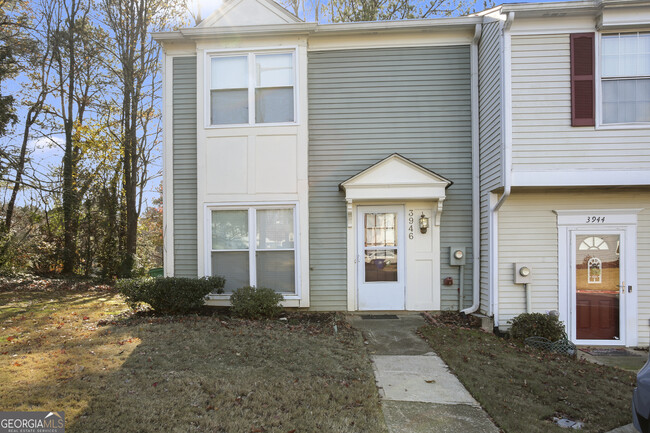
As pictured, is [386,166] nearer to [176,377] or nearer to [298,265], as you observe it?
[298,265]

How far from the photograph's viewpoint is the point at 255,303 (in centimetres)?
628

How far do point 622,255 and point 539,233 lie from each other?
1.31 m

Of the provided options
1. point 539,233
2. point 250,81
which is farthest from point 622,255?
point 250,81

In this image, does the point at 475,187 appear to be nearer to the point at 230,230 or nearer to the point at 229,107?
the point at 230,230

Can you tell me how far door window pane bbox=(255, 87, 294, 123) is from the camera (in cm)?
703

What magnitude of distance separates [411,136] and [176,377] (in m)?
5.62

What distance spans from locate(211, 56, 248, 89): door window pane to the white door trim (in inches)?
245

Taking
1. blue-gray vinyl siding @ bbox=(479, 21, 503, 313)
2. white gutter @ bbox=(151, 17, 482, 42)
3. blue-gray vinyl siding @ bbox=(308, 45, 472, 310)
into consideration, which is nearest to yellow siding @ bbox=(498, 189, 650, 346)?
blue-gray vinyl siding @ bbox=(479, 21, 503, 313)

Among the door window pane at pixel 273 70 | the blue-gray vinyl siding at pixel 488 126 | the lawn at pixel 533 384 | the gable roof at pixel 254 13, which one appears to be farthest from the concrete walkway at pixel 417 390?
the gable roof at pixel 254 13

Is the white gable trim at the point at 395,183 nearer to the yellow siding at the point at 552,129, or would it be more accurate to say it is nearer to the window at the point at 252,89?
the yellow siding at the point at 552,129

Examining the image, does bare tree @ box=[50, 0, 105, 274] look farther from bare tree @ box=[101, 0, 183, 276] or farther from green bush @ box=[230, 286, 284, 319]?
green bush @ box=[230, 286, 284, 319]

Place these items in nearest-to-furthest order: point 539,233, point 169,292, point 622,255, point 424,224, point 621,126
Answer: point 621,126 < point 622,255 < point 539,233 < point 169,292 < point 424,224

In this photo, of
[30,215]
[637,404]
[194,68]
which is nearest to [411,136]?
[194,68]

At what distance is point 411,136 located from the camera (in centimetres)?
702
